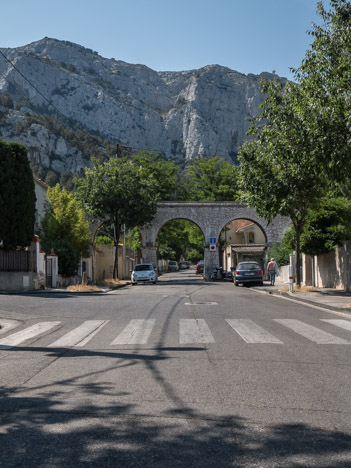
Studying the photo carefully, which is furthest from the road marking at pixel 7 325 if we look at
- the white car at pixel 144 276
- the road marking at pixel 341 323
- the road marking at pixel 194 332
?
the white car at pixel 144 276

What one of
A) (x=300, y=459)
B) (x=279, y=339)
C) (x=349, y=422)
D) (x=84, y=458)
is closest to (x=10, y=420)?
(x=84, y=458)

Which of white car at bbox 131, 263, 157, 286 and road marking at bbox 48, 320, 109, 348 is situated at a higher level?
white car at bbox 131, 263, 157, 286

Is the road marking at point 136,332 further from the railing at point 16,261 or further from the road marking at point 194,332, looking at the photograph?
the railing at point 16,261

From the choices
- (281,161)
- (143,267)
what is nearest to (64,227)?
(143,267)

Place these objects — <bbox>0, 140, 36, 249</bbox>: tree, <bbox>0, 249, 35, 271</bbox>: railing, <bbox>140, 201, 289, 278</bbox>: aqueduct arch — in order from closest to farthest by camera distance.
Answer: <bbox>0, 249, 35, 271</bbox>: railing < <bbox>0, 140, 36, 249</bbox>: tree < <bbox>140, 201, 289, 278</bbox>: aqueduct arch

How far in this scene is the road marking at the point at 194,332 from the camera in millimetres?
9109

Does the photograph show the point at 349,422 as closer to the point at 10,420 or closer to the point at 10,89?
the point at 10,420

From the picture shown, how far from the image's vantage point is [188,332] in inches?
400

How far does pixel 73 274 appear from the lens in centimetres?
3619

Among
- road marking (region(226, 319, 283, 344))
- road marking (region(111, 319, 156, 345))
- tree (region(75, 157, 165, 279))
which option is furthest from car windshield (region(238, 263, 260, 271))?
road marking (region(111, 319, 156, 345))

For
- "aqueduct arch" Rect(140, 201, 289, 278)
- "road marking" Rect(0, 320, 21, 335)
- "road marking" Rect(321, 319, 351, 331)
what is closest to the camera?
"road marking" Rect(321, 319, 351, 331)

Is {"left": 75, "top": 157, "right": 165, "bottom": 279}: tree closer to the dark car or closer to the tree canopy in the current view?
the tree canopy

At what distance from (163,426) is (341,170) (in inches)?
480

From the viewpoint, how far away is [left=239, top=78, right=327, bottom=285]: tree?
16.5 m
